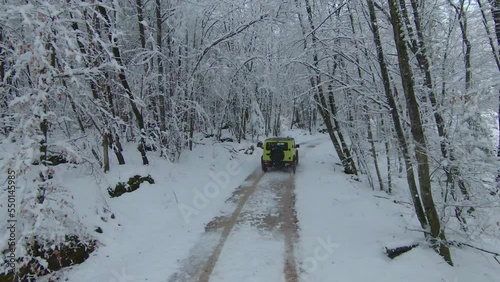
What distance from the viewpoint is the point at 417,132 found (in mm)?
7293

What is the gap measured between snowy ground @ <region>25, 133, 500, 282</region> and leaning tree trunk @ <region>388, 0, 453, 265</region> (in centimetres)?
47

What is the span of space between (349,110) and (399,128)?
24.2 ft

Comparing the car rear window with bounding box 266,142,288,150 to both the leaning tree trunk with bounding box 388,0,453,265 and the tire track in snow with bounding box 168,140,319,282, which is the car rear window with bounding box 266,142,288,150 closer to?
the tire track in snow with bounding box 168,140,319,282

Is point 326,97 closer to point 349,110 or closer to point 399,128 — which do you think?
point 349,110

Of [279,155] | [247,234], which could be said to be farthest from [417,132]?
[279,155]

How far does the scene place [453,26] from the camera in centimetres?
869

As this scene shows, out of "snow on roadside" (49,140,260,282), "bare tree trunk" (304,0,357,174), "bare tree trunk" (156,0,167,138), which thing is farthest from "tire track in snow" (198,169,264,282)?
"bare tree trunk" (304,0,357,174)

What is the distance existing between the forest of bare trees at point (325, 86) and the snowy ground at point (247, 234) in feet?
2.82

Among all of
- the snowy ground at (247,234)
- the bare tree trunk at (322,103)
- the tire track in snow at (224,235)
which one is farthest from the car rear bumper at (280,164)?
the tire track in snow at (224,235)

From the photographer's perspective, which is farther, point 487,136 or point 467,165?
point 487,136

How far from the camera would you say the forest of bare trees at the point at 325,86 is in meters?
6.39

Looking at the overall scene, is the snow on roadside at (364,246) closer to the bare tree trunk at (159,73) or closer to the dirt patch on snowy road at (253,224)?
the dirt patch on snowy road at (253,224)

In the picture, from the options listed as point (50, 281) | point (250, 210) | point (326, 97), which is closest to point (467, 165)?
point (250, 210)

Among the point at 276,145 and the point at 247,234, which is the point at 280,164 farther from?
the point at 247,234
